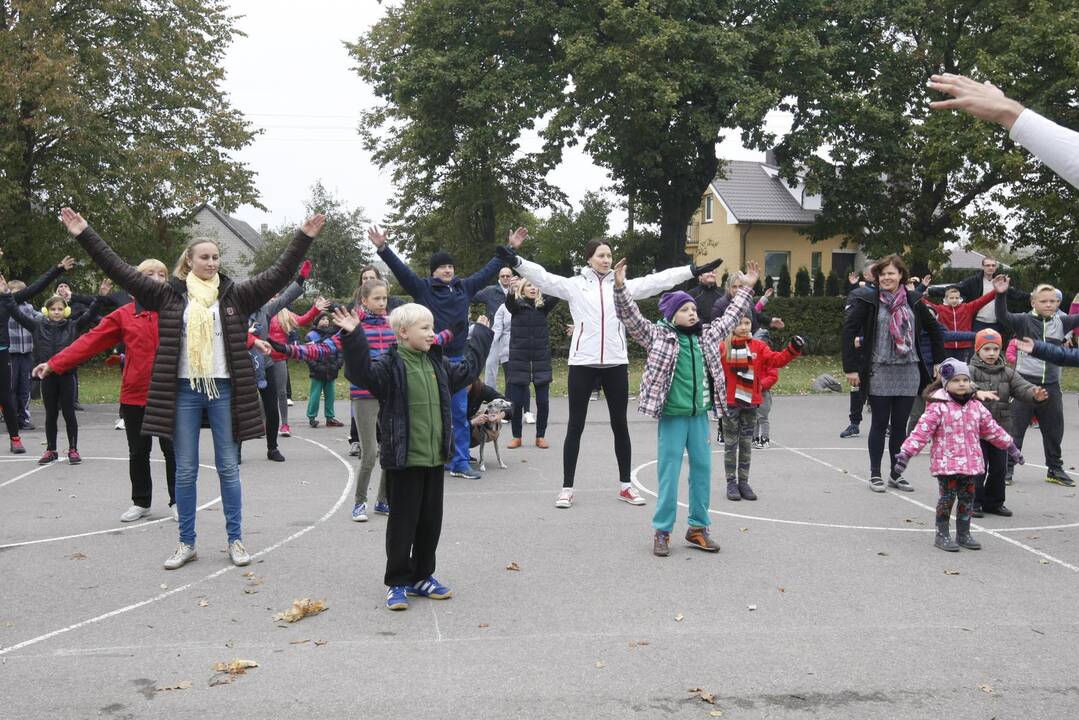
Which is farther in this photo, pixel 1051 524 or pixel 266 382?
pixel 266 382

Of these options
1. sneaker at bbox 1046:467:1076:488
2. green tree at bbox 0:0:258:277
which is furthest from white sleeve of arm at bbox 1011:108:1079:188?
green tree at bbox 0:0:258:277

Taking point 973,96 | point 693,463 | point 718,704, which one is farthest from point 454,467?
point 973,96

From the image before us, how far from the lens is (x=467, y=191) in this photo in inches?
1399

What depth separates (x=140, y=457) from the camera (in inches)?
310

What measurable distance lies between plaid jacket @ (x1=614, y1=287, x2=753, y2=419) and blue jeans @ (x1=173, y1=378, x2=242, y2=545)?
2.78 m

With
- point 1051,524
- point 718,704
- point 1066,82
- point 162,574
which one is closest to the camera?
point 718,704

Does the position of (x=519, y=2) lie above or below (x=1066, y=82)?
above

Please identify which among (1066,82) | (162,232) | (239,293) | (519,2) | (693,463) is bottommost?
(693,463)

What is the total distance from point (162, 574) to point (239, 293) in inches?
76.2

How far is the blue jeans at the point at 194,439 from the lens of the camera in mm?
6332

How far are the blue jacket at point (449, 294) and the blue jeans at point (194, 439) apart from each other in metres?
2.59

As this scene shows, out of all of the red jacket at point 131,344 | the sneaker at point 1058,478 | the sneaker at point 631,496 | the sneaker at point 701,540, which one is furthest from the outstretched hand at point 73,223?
the sneaker at point 1058,478

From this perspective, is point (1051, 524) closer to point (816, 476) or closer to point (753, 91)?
point (816, 476)

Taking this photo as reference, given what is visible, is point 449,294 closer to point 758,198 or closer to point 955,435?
point 955,435
